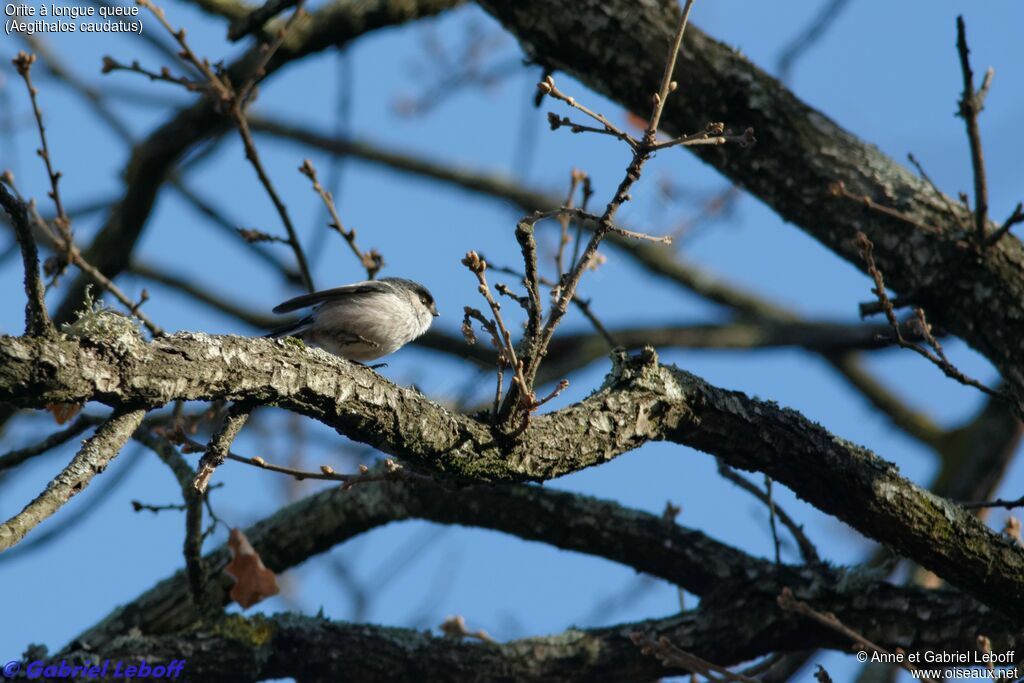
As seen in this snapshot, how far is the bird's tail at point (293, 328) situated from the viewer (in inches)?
173

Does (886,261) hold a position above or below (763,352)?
below

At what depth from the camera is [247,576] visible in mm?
3965

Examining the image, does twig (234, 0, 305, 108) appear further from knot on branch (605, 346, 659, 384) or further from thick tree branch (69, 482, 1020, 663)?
knot on branch (605, 346, 659, 384)

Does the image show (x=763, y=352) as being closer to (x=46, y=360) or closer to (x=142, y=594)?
(x=142, y=594)

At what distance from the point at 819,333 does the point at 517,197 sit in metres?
2.68

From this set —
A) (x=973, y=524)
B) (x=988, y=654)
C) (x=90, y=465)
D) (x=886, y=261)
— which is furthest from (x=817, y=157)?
(x=90, y=465)

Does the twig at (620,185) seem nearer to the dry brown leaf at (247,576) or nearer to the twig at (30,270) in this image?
the twig at (30,270)

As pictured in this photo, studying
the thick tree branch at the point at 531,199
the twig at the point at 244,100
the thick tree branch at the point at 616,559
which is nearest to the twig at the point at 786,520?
the thick tree branch at the point at 616,559

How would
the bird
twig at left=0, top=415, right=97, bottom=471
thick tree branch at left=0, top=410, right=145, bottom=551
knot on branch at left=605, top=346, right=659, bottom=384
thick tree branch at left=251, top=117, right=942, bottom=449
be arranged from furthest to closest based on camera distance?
1. thick tree branch at left=251, top=117, right=942, bottom=449
2. the bird
3. twig at left=0, top=415, right=97, bottom=471
4. knot on branch at left=605, top=346, right=659, bottom=384
5. thick tree branch at left=0, top=410, right=145, bottom=551

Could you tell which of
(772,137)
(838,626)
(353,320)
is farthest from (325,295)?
(838,626)

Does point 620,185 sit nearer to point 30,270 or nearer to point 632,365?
point 632,365

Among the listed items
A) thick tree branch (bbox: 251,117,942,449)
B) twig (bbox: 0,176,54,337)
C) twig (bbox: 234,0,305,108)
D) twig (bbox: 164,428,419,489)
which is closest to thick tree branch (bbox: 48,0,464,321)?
twig (bbox: 234,0,305,108)

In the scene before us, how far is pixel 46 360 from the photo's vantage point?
2.05m

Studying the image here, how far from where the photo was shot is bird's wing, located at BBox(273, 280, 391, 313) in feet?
14.2
